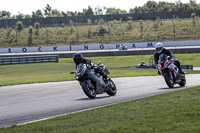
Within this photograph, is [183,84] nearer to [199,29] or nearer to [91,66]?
[91,66]

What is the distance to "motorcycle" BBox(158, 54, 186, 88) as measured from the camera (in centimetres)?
1653

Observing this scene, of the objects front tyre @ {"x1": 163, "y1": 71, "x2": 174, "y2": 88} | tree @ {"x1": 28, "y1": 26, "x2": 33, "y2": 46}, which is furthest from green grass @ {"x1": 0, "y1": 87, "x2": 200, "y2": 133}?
tree @ {"x1": 28, "y1": 26, "x2": 33, "y2": 46}

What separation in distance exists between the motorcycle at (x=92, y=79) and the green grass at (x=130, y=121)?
3.03 metres

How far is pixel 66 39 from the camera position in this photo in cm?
8300

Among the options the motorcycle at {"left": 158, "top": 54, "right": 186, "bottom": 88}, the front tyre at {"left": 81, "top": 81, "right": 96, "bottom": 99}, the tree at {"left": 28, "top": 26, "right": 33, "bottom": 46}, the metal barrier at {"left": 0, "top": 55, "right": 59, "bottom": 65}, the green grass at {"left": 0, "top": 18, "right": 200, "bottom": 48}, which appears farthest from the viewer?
the tree at {"left": 28, "top": 26, "right": 33, "bottom": 46}

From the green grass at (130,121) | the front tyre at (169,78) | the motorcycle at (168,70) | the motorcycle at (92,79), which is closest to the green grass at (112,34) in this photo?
the motorcycle at (168,70)

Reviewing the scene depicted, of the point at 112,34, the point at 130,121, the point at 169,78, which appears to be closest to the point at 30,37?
the point at 112,34

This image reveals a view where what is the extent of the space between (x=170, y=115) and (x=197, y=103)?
1878 mm

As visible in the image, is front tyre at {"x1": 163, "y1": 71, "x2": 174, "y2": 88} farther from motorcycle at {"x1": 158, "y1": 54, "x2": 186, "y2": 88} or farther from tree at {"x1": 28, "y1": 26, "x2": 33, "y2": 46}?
tree at {"x1": 28, "y1": 26, "x2": 33, "y2": 46}

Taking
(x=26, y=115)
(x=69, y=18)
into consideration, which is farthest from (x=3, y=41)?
(x=26, y=115)

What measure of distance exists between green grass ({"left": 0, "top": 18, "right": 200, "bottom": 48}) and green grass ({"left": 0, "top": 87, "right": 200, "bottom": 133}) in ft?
215

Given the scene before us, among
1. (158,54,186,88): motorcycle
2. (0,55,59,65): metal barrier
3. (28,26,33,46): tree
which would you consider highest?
(158,54,186,88): motorcycle

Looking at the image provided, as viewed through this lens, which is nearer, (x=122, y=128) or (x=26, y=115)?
(x=122, y=128)

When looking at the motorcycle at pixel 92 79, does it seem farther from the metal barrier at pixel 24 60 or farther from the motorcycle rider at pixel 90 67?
the metal barrier at pixel 24 60
